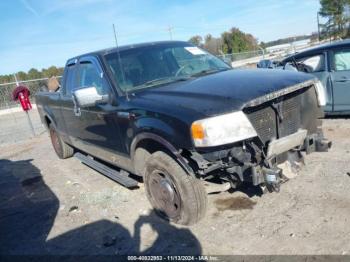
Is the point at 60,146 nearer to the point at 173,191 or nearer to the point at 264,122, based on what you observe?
the point at 173,191

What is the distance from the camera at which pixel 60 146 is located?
789cm

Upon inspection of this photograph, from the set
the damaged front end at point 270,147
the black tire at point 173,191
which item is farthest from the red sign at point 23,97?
the damaged front end at point 270,147

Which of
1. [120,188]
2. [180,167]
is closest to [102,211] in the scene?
[120,188]

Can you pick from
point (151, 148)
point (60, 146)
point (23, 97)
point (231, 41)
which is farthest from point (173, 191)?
point (231, 41)

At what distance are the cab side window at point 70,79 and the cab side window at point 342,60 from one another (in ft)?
16.0

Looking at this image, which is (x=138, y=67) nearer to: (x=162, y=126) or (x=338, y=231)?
(x=162, y=126)

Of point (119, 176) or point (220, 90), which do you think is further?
point (119, 176)

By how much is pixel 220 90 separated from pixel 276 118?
63 centimetres

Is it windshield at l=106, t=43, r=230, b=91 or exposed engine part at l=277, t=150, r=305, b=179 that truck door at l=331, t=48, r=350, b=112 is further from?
exposed engine part at l=277, t=150, r=305, b=179

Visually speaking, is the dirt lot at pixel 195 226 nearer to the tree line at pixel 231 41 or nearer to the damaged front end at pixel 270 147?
the damaged front end at pixel 270 147

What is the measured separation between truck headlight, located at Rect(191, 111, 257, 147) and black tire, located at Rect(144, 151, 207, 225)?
0.58 metres

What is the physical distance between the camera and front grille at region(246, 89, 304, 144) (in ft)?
11.8

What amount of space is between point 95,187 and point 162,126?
262 centimetres

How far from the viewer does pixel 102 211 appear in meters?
4.90
